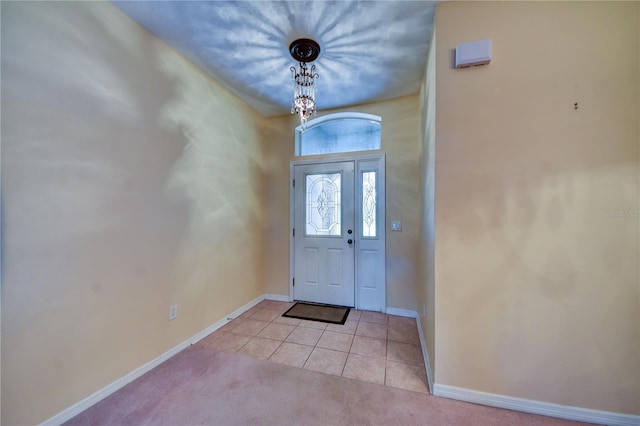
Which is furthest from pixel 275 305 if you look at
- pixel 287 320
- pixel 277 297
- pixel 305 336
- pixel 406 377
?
pixel 406 377

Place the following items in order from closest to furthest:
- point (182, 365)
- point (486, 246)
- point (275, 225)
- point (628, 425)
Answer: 1. point (628, 425)
2. point (486, 246)
3. point (182, 365)
4. point (275, 225)

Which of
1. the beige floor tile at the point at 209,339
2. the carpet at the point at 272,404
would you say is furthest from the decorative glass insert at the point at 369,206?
the beige floor tile at the point at 209,339

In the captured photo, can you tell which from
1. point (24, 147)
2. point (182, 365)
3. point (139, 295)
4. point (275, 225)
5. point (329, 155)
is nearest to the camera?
point (24, 147)

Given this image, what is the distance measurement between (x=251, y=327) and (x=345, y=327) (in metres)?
1.05

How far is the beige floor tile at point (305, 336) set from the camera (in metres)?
2.36

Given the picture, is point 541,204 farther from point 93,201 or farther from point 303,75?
point 93,201

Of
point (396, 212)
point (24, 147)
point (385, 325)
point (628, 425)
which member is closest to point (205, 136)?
point (24, 147)

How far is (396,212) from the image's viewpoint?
3014 mm

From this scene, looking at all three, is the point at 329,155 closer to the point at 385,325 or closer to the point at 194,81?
the point at 194,81

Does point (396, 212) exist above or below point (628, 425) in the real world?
above

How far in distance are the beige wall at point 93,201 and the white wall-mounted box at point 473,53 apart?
2.32 m

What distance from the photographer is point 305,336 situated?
8.07 feet

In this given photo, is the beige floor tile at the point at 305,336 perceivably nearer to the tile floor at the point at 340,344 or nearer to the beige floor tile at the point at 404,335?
the tile floor at the point at 340,344

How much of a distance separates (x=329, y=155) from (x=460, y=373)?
2.66 m
